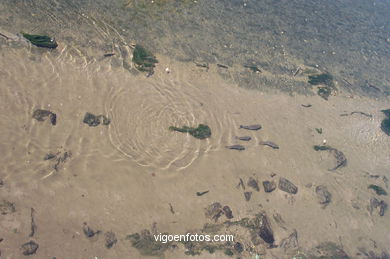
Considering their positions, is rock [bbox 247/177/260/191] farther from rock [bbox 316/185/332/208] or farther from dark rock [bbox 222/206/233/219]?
rock [bbox 316/185/332/208]

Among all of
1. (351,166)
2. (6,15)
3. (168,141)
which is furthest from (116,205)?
(351,166)

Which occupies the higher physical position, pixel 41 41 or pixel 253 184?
pixel 41 41

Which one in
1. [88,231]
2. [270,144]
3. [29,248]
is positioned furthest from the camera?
[270,144]

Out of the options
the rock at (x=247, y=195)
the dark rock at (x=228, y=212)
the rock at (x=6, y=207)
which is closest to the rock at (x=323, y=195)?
the rock at (x=247, y=195)

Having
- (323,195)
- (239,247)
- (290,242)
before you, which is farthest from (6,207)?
(323,195)

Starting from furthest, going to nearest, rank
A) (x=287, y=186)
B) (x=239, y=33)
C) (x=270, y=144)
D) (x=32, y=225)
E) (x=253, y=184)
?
(x=239, y=33) → (x=270, y=144) → (x=287, y=186) → (x=253, y=184) → (x=32, y=225)

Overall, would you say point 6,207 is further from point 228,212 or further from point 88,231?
point 228,212

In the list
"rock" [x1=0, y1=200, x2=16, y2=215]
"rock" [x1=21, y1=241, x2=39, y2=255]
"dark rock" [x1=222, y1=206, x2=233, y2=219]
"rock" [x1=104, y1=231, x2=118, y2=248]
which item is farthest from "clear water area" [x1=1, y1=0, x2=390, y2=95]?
"rock" [x1=21, y1=241, x2=39, y2=255]
